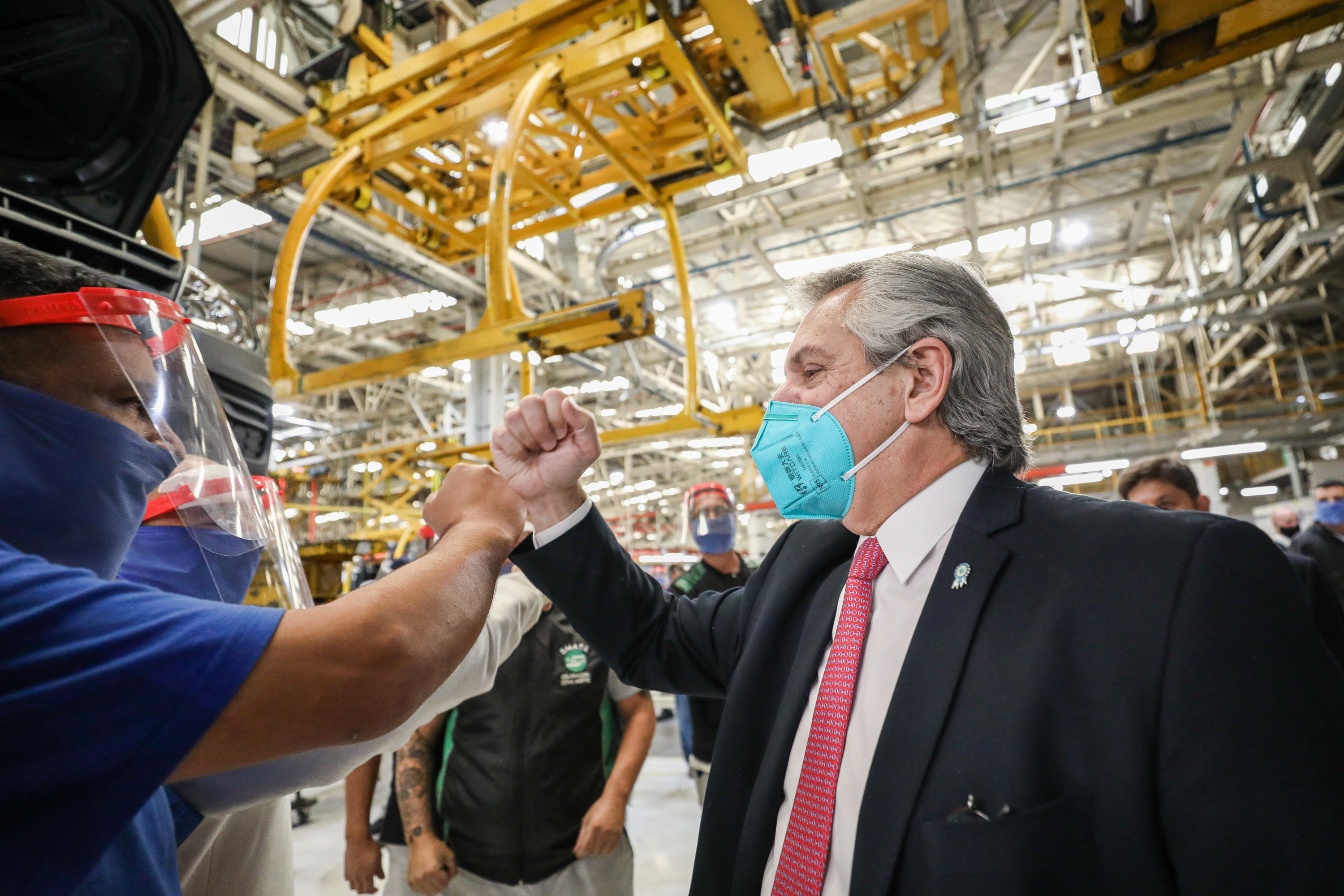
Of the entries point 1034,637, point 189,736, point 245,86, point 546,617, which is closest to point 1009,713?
point 1034,637

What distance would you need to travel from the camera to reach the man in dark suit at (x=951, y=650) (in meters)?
0.88

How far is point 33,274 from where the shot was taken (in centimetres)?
101

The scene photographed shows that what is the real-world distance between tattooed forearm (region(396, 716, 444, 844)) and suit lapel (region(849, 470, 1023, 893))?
2.13m

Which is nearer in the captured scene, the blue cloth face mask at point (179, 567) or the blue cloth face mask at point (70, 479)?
the blue cloth face mask at point (70, 479)

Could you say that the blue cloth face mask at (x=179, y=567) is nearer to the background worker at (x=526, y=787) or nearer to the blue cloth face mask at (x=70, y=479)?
the blue cloth face mask at (x=70, y=479)

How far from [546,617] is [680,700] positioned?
3.29 m

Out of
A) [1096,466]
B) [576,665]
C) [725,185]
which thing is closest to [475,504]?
[576,665]

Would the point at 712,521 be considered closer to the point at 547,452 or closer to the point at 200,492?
the point at 547,452

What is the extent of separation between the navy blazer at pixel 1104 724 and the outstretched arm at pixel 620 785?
4.92 feet

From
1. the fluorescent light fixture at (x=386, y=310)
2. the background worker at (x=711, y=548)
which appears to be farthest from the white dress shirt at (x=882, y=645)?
the fluorescent light fixture at (x=386, y=310)

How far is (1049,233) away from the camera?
33.7 feet

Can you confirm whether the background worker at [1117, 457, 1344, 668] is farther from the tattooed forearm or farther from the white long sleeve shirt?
the tattooed forearm

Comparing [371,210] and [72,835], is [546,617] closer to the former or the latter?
[72,835]

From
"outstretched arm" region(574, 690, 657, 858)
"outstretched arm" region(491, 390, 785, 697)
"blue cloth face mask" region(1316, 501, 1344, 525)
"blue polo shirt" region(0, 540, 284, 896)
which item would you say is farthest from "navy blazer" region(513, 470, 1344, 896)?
"blue cloth face mask" region(1316, 501, 1344, 525)
